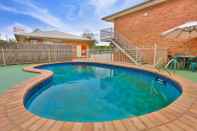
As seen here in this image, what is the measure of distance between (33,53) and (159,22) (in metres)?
10.4

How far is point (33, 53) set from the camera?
11969mm

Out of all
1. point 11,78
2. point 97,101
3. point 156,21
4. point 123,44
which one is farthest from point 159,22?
point 11,78

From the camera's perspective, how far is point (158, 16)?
9516 millimetres

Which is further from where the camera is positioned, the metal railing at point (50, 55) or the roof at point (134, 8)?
the metal railing at point (50, 55)

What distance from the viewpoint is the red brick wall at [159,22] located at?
799 centimetres

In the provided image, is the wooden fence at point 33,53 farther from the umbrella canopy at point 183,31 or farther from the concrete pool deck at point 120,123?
the umbrella canopy at point 183,31

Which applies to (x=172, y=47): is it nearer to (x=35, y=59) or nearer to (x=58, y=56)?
(x=58, y=56)

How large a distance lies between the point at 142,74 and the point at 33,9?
1471cm

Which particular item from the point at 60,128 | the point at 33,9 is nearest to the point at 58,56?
the point at 33,9

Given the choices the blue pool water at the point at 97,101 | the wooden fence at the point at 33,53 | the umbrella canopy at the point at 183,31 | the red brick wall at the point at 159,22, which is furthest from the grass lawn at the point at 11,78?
the red brick wall at the point at 159,22

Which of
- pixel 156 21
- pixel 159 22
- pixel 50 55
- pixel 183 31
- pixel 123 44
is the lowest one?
pixel 50 55

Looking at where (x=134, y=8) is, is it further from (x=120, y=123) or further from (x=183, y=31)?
(x=120, y=123)

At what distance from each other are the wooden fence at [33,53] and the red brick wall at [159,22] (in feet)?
20.3

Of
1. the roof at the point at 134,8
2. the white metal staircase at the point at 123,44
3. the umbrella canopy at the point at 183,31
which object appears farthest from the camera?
the white metal staircase at the point at 123,44
